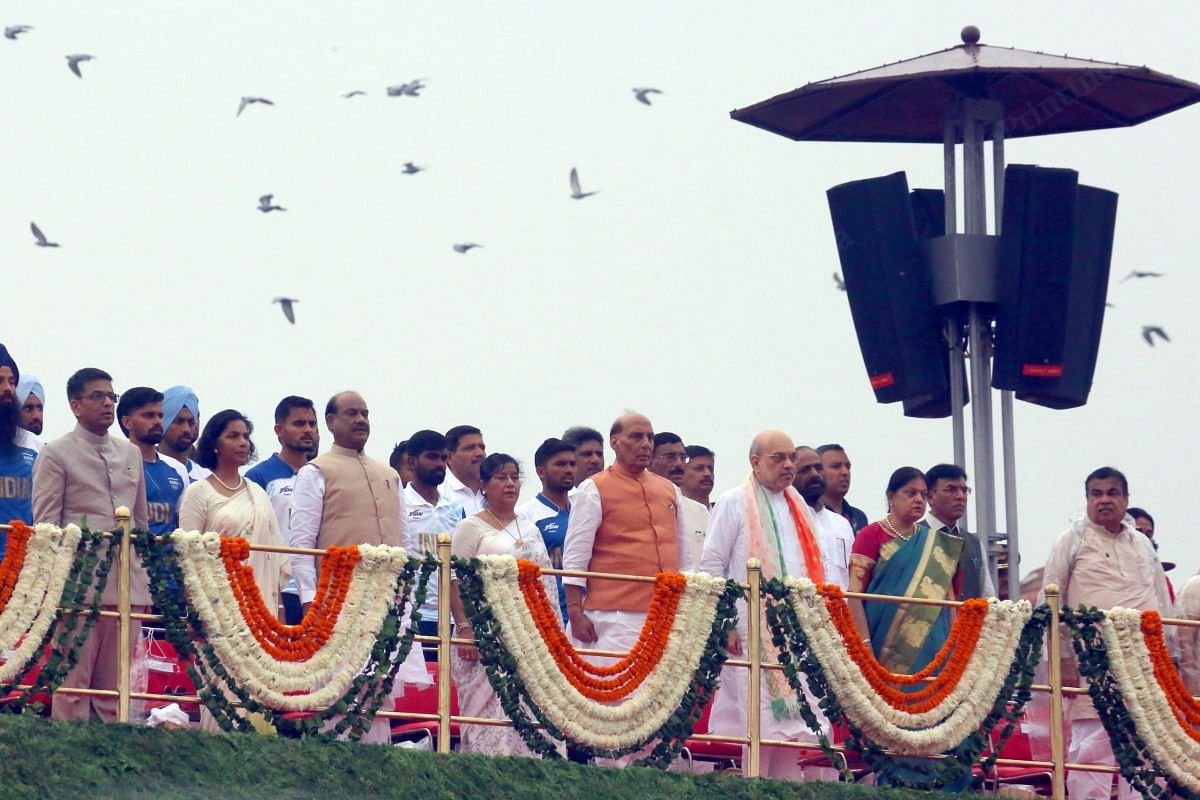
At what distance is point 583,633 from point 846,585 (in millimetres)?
1598

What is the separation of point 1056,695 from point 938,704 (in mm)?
766

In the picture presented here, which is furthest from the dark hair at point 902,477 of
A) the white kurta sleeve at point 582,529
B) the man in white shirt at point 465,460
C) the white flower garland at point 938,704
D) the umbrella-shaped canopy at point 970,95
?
the umbrella-shaped canopy at point 970,95

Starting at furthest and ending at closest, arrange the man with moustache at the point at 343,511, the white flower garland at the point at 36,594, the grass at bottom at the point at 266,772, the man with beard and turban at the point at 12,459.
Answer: the man with moustache at the point at 343,511, the man with beard and turban at the point at 12,459, the white flower garland at the point at 36,594, the grass at bottom at the point at 266,772

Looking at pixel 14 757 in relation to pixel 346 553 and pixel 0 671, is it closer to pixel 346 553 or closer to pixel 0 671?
pixel 0 671

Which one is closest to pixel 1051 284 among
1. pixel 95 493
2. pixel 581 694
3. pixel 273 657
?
pixel 581 694

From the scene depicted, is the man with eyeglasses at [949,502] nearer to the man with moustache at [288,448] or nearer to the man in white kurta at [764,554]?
the man in white kurta at [764,554]

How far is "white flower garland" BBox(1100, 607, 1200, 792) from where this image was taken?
1080 centimetres

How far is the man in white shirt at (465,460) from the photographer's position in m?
11.8

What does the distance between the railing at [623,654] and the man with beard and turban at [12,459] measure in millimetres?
865

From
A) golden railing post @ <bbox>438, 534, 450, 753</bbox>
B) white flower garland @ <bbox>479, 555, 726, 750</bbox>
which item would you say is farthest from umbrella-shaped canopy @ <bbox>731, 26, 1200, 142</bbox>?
golden railing post @ <bbox>438, 534, 450, 753</bbox>

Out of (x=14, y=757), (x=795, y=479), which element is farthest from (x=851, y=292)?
(x=14, y=757)

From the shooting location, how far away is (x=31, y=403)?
34.8 feet

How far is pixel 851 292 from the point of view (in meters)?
13.5

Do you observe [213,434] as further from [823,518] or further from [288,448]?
[823,518]
